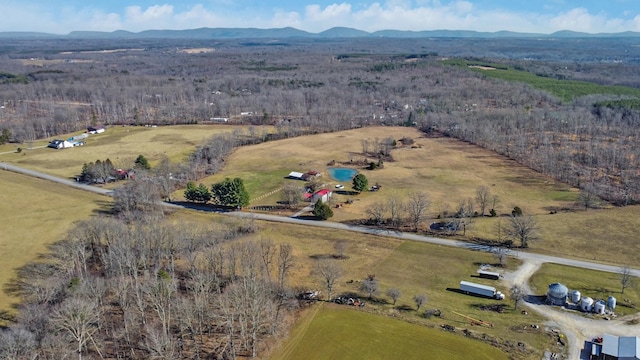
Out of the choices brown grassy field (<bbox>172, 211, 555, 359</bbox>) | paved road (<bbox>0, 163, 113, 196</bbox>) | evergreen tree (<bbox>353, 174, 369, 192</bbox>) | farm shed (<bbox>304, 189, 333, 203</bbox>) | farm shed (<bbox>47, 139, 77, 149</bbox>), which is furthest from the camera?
farm shed (<bbox>47, 139, 77, 149</bbox>)

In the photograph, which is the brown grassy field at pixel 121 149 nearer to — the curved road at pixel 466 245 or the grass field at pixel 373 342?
the curved road at pixel 466 245

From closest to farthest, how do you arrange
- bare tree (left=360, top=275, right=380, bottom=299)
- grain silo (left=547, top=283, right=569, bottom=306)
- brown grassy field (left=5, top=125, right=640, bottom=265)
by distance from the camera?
grain silo (left=547, top=283, right=569, bottom=306) < bare tree (left=360, top=275, right=380, bottom=299) < brown grassy field (left=5, top=125, right=640, bottom=265)

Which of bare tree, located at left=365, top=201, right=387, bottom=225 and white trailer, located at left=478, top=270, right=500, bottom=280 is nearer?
white trailer, located at left=478, top=270, right=500, bottom=280

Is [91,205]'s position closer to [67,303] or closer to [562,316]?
[67,303]

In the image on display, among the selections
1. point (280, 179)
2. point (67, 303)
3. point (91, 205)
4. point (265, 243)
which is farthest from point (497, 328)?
point (91, 205)

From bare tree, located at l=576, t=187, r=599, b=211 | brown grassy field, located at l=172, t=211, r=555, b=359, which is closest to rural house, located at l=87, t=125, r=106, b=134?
brown grassy field, located at l=172, t=211, r=555, b=359

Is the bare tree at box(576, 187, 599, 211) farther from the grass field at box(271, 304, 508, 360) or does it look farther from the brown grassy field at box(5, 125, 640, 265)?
Answer: the grass field at box(271, 304, 508, 360)
